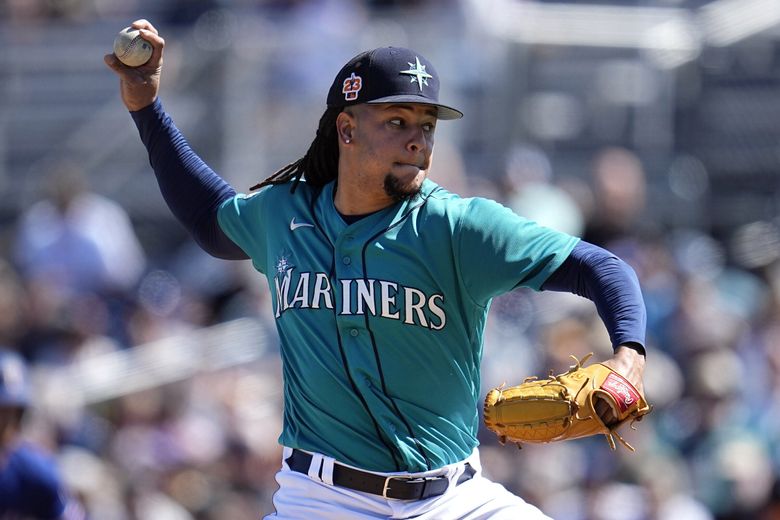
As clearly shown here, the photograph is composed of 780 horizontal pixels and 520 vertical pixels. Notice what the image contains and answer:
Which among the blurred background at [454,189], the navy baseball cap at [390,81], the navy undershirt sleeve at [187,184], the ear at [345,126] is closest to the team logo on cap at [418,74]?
the navy baseball cap at [390,81]

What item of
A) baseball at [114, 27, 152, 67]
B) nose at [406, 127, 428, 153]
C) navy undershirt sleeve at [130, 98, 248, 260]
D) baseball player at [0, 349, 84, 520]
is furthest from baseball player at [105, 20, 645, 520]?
baseball player at [0, 349, 84, 520]

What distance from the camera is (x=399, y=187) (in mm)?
4332

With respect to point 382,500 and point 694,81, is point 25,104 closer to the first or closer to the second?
point 694,81

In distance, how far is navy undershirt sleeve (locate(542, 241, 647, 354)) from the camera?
154 inches

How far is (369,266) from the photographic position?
14.0ft

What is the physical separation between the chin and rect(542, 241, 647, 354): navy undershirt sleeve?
0.51m

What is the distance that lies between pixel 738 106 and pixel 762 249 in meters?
1.61

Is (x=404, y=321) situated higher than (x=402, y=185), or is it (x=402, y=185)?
(x=402, y=185)

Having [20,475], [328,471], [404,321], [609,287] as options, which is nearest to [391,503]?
[328,471]

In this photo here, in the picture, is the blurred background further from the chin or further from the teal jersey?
the chin

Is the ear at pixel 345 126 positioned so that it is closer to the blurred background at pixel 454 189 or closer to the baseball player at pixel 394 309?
the baseball player at pixel 394 309

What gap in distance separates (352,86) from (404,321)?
73 cm

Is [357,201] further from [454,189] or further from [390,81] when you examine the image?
[454,189]

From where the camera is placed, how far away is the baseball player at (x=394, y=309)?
4.18 m
